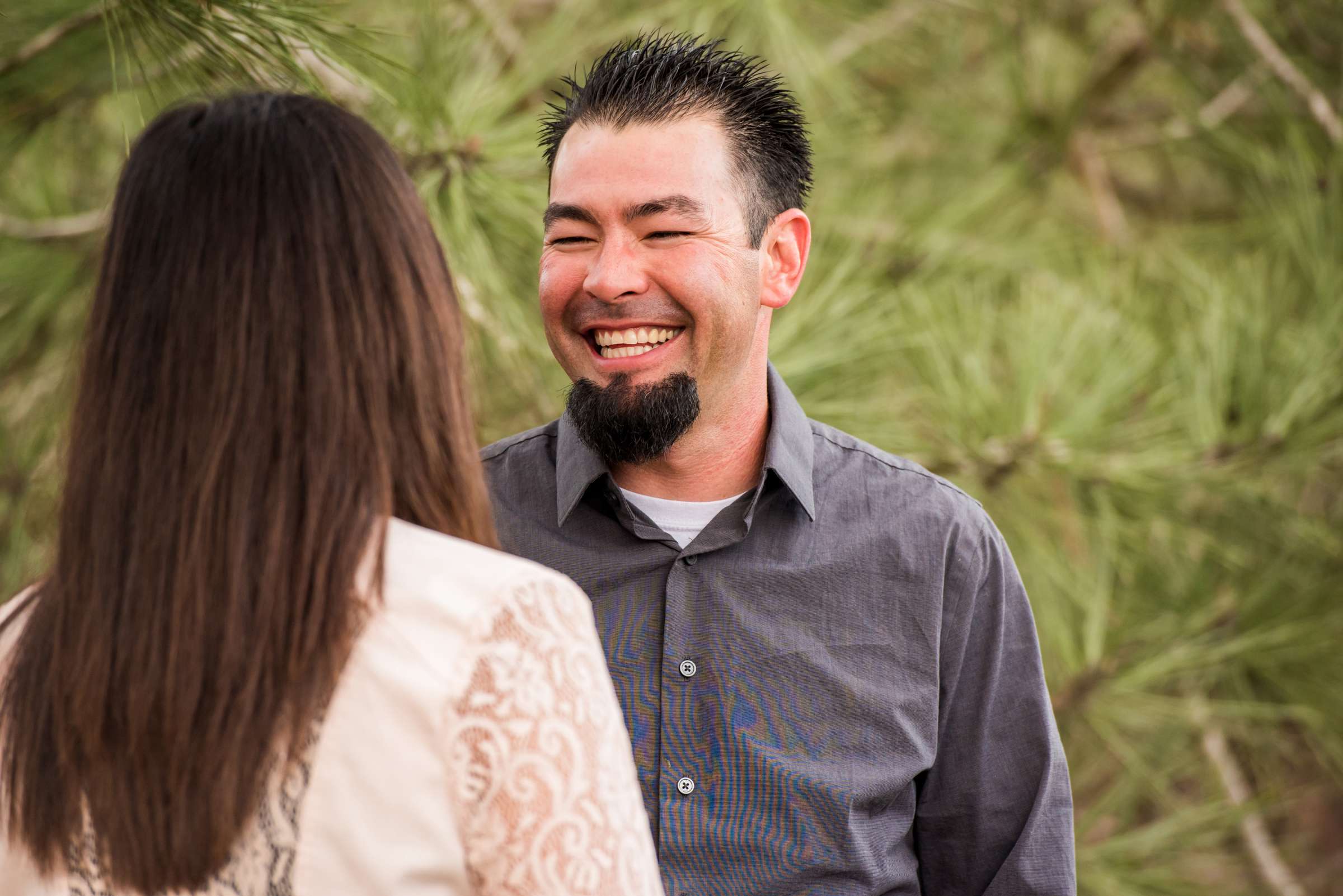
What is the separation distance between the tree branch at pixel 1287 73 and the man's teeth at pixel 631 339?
4.50ft

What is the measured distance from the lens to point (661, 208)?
100cm

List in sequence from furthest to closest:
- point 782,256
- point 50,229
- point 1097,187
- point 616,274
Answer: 1. point 1097,187
2. point 50,229
3. point 782,256
4. point 616,274

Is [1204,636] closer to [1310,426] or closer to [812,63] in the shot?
[1310,426]

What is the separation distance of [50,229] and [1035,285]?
1419 mm

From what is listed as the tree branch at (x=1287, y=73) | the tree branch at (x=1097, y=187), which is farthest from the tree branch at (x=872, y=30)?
the tree branch at (x=1287, y=73)

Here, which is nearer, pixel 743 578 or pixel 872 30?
pixel 743 578

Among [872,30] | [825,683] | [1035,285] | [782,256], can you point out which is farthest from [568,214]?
[872,30]

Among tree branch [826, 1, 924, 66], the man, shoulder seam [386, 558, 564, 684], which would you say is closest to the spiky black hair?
the man

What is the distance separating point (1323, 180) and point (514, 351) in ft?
4.39

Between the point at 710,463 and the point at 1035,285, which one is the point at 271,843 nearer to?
the point at 710,463

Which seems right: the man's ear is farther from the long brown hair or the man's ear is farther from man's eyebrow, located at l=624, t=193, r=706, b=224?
the long brown hair

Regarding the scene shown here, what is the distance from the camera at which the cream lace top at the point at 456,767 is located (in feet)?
1.88

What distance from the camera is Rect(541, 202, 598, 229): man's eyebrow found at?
1.01 m

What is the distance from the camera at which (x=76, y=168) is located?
181cm
